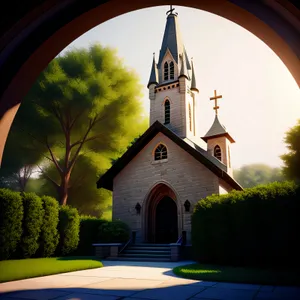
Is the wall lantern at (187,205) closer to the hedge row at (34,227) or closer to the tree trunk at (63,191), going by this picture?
the hedge row at (34,227)

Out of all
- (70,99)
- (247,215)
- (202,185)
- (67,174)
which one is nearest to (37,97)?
(70,99)

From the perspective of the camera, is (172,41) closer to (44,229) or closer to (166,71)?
(166,71)

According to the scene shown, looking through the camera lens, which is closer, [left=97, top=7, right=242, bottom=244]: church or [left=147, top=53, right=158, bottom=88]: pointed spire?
[left=97, top=7, right=242, bottom=244]: church

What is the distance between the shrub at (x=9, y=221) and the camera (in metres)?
10.5

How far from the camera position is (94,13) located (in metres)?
2.64

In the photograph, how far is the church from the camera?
15.4 m

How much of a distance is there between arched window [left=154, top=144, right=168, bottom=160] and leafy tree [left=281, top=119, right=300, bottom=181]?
18.7 meters

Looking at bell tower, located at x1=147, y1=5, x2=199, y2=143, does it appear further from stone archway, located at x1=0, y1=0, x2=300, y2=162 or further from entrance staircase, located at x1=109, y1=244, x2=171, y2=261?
stone archway, located at x1=0, y1=0, x2=300, y2=162

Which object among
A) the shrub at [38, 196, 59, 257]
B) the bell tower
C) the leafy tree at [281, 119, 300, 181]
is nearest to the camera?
the shrub at [38, 196, 59, 257]

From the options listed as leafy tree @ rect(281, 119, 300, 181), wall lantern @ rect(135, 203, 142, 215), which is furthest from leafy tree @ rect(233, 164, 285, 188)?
wall lantern @ rect(135, 203, 142, 215)

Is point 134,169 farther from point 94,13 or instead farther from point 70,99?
point 94,13

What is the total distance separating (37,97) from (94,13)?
79.6ft

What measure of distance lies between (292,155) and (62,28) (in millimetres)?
32179

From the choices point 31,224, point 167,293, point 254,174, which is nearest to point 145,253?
point 31,224
